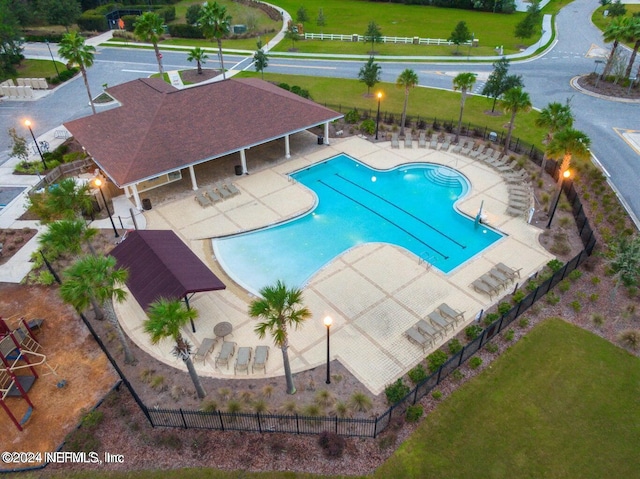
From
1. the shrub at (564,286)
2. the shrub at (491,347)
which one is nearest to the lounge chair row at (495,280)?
the shrub at (564,286)

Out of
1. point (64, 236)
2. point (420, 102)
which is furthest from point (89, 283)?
point (420, 102)

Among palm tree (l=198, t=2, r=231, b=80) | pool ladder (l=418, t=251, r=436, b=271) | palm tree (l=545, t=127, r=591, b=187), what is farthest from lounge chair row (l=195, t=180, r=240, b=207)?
palm tree (l=198, t=2, r=231, b=80)

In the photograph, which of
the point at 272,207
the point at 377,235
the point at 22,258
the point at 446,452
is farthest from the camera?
the point at 272,207

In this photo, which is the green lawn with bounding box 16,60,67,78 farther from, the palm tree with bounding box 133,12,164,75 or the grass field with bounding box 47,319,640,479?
the grass field with bounding box 47,319,640,479

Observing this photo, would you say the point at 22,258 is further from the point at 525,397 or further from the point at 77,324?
the point at 525,397

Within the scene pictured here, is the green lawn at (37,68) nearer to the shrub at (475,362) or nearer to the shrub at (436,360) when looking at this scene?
the shrub at (436,360)

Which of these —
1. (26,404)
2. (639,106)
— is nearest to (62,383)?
(26,404)
